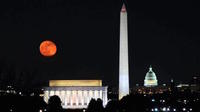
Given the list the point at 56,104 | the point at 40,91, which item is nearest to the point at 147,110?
the point at 56,104

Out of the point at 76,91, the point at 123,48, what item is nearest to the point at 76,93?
the point at 76,91

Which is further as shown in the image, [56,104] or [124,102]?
[124,102]

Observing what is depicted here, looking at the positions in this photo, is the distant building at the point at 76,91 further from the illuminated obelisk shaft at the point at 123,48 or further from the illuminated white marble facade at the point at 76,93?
the illuminated obelisk shaft at the point at 123,48

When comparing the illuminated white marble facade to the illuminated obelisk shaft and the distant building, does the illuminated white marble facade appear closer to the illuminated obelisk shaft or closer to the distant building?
the distant building

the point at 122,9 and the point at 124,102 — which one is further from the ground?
the point at 122,9

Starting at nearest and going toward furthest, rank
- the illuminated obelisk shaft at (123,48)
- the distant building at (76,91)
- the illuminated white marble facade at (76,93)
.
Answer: the illuminated obelisk shaft at (123,48) < the distant building at (76,91) < the illuminated white marble facade at (76,93)

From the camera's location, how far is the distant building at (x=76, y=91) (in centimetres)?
13416

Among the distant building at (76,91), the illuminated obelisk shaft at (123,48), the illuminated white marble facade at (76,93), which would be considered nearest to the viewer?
the illuminated obelisk shaft at (123,48)

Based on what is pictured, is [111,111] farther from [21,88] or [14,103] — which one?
[21,88]

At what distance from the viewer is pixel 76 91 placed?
13575 cm

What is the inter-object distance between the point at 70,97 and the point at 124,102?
2393 inches

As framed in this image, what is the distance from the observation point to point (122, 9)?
338ft

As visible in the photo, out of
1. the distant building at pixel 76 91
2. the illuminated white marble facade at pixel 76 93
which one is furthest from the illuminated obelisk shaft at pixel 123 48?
the illuminated white marble facade at pixel 76 93

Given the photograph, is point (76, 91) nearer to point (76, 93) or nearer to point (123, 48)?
point (76, 93)
